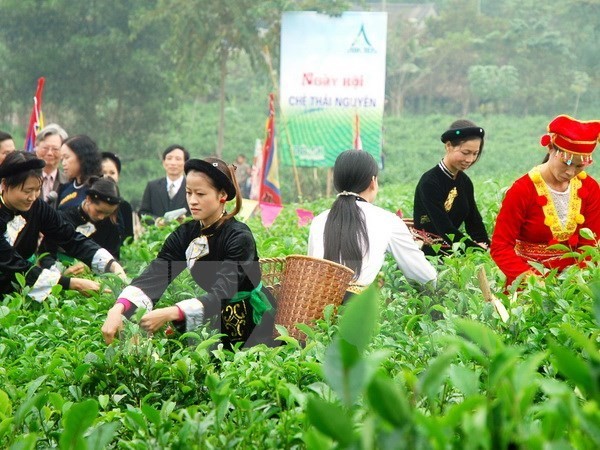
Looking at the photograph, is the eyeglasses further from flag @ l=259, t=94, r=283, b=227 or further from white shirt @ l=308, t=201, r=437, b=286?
flag @ l=259, t=94, r=283, b=227

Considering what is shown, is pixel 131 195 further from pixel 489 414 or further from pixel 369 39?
pixel 489 414

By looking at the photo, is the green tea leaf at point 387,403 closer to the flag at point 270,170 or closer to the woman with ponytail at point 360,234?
the woman with ponytail at point 360,234

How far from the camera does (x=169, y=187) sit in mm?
8562

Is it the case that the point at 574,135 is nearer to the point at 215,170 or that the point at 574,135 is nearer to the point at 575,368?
the point at 215,170

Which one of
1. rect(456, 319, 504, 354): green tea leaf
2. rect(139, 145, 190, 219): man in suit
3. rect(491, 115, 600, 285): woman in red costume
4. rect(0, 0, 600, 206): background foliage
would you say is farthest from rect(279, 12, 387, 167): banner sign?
rect(456, 319, 504, 354): green tea leaf

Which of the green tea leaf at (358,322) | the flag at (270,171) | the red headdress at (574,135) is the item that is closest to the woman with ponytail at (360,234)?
the red headdress at (574,135)

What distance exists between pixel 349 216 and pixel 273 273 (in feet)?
1.30

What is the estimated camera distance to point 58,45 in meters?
25.9

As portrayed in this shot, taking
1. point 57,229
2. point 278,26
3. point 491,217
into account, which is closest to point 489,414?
point 57,229

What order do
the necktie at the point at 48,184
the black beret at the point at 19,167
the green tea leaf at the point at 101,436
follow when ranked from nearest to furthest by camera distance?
the green tea leaf at the point at 101,436 → the black beret at the point at 19,167 → the necktie at the point at 48,184

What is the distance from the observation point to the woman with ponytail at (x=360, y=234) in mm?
4445

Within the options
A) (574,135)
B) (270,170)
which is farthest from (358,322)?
(270,170)

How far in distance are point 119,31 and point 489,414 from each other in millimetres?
25303

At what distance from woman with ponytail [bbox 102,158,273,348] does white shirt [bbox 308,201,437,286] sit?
408mm
